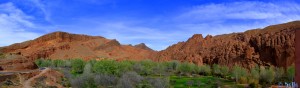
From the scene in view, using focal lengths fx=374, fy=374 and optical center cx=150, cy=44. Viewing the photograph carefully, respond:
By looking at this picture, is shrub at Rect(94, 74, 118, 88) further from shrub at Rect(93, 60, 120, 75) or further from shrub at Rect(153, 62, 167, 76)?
shrub at Rect(153, 62, 167, 76)

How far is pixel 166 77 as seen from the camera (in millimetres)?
38344

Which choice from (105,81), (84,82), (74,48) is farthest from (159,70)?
(74,48)

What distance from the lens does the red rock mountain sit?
101812 mm

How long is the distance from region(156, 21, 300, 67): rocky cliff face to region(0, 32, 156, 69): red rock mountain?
63.4 feet

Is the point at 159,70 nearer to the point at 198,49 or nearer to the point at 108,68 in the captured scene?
the point at 108,68

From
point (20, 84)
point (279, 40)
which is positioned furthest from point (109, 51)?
point (20, 84)

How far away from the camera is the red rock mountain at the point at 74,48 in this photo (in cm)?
10181

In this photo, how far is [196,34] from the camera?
90562mm

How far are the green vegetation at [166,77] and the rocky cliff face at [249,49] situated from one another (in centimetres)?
614

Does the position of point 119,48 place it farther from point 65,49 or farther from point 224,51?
point 224,51

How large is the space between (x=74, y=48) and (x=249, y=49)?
6214 centimetres

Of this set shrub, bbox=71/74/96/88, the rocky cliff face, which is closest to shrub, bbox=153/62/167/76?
the rocky cliff face

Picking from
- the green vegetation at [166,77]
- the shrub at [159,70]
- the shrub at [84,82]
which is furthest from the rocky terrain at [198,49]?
the shrub at [159,70]

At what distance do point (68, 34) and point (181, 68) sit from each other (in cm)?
7457
